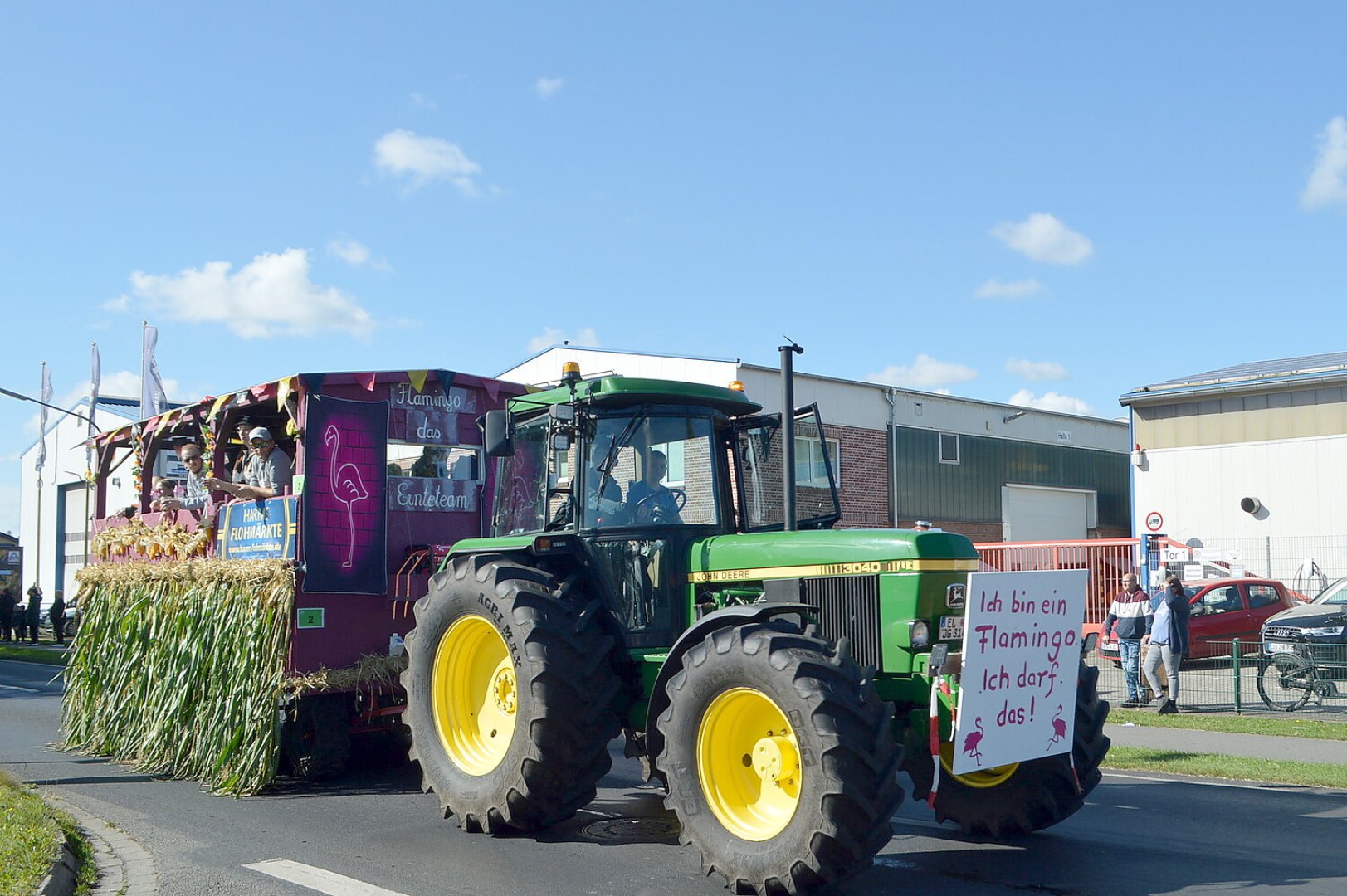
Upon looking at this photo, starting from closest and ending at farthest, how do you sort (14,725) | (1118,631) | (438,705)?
(438,705) → (14,725) → (1118,631)

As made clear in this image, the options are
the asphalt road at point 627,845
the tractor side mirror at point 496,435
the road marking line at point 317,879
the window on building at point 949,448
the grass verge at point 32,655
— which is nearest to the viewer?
the road marking line at point 317,879

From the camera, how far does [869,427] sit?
3141 cm

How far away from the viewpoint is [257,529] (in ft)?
30.5

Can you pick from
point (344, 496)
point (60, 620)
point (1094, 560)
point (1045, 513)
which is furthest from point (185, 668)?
point (1045, 513)

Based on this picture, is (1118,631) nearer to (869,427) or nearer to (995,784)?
(995,784)

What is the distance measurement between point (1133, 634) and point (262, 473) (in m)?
11.1

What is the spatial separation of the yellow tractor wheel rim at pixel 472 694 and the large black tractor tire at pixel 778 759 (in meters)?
1.69

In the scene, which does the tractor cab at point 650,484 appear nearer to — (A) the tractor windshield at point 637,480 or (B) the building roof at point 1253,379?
(A) the tractor windshield at point 637,480

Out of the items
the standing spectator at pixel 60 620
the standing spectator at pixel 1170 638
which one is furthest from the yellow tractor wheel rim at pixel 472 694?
the standing spectator at pixel 60 620

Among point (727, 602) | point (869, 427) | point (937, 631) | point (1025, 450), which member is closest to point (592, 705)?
point (727, 602)

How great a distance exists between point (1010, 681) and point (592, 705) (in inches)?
Result: 92.8

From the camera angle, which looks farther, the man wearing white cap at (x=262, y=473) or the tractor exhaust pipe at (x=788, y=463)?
the man wearing white cap at (x=262, y=473)

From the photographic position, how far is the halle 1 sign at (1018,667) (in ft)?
19.9

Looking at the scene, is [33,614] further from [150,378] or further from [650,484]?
[650,484]
